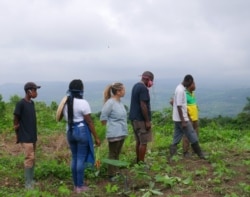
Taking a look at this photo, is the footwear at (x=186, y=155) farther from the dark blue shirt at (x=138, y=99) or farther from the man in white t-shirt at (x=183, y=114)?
the dark blue shirt at (x=138, y=99)

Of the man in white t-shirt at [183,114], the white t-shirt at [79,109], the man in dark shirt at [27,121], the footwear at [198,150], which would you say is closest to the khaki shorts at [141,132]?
the man in white t-shirt at [183,114]

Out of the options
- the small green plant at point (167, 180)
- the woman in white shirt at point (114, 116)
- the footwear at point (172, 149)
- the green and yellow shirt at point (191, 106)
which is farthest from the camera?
the footwear at point (172, 149)

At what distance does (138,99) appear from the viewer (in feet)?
25.8

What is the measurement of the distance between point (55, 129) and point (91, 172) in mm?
6929

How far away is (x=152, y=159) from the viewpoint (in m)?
9.12

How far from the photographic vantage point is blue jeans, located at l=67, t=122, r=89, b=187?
6.69 m

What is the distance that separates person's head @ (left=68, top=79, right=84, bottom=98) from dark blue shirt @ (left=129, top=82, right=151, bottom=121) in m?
1.43

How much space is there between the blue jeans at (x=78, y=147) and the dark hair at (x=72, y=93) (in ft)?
0.47

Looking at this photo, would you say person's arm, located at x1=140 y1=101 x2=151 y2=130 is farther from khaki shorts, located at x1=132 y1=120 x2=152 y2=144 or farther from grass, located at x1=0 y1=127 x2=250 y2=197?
grass, located at x1=0 y1=127 x2=250 y2=197

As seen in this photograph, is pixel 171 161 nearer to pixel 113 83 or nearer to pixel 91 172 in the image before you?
pixel 91 172

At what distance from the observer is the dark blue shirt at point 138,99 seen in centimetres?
776

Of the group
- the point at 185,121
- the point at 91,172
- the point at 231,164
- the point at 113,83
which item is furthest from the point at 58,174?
the point at 231,164

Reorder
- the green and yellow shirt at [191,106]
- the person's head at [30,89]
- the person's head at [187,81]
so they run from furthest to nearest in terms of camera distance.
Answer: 1. the green and yellow shirt at [191,106]
2. the person's head at [187,81]
3. the person's head at [30,89]

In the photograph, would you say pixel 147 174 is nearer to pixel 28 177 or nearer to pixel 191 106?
pixel 191 106
